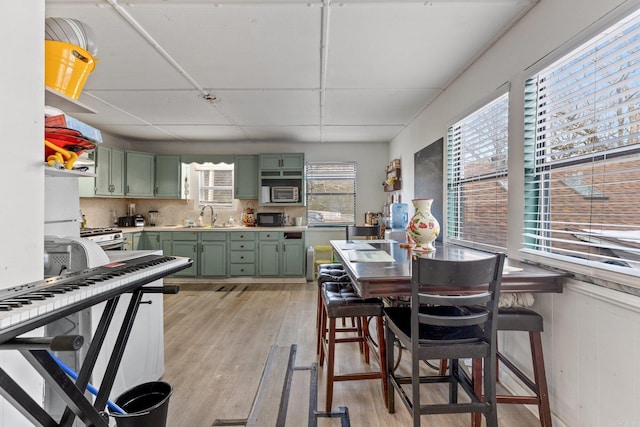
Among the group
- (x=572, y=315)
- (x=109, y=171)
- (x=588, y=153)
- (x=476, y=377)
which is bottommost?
(x=476, y=377)

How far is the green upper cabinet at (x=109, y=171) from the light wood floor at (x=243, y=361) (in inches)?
77.0

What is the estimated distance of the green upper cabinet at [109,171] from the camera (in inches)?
177

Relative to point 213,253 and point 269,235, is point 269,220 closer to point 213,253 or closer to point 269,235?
point 269,235

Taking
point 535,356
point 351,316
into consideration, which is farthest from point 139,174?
point 535,356

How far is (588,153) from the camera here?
1490 millimetres

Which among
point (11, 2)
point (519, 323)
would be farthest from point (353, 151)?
point (11, 2)

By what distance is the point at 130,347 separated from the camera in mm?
1874

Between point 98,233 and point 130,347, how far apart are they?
98.4 inches

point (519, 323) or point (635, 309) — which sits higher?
point (635, 309)

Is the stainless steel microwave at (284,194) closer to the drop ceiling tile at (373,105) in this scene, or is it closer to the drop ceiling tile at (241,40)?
the drop ceiling tile at (373,105)

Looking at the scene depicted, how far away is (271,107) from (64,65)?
2.49m

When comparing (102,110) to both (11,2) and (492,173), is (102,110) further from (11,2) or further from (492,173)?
(492,173)

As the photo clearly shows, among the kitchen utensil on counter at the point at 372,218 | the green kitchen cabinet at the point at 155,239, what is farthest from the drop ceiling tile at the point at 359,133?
the green kitchen cabinet at the point at 155,239

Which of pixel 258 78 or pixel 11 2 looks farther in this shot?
pixel 258 78
